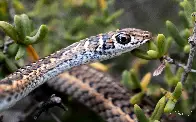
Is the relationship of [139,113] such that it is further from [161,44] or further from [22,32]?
[22,32]

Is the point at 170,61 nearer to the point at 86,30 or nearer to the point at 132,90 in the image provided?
the point at 132,90

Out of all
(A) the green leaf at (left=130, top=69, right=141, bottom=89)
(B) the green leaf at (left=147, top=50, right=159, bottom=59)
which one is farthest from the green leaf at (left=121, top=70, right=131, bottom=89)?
(B) the green leaf at (left=147, top=50, right=159, bottom=59)

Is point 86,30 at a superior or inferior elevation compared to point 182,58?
superior

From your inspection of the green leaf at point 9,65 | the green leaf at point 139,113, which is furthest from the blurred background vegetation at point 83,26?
the green leaf at point 139,113

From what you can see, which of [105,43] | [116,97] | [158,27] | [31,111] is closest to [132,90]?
[116,97]

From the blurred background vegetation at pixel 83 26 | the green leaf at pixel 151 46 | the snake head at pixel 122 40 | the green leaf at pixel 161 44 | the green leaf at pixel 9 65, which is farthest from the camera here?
the blurred background vegetation at pixel 83 26

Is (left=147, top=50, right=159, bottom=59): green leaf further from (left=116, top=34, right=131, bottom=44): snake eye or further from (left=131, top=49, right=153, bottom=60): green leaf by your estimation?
(left=116, top=34, right=131, bottom=44): snake eye

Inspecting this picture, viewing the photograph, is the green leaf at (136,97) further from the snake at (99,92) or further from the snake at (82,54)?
the snake at (82,54)

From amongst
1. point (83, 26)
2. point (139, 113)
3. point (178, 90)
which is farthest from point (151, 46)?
point (83, 26)
